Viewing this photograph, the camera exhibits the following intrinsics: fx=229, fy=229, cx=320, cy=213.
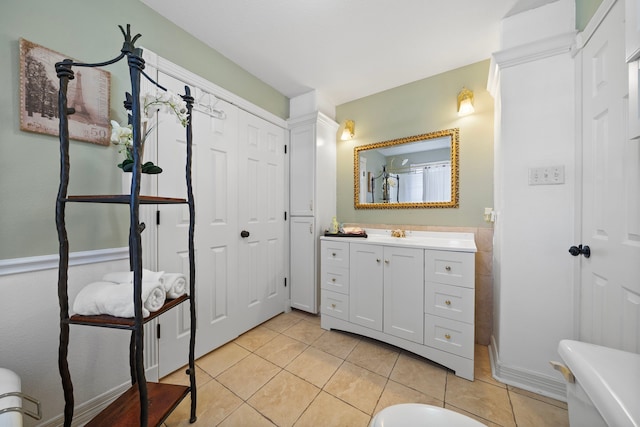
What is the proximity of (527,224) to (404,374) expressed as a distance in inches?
51.4

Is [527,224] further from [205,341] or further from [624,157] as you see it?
[205,341]

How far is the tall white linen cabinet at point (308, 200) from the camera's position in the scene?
248 centimetres

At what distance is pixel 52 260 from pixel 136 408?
816mm

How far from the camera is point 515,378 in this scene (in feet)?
4.92

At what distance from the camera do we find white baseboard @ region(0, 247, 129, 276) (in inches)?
40.2

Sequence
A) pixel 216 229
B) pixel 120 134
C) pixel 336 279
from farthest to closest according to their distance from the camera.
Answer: pixel 336 279, pixel 216 229, pixel 120 134

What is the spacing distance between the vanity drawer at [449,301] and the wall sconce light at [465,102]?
1.47 m

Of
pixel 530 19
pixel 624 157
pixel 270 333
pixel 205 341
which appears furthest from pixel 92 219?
pixel 530 19

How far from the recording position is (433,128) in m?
2.21

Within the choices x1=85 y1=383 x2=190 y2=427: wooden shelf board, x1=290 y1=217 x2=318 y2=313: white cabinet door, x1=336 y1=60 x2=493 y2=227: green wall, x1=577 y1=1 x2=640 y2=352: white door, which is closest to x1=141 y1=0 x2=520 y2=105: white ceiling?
x1=336 y1=60 x2=493 y2=227: green wall

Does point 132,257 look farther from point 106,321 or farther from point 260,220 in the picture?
point 260,220

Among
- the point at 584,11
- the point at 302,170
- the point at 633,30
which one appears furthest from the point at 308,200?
the point at 584,11

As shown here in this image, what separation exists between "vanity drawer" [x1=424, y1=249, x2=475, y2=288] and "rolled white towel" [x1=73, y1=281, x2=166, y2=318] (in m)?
1.69

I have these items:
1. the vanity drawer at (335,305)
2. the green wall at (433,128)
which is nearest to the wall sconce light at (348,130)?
the green wall at (433,128)
